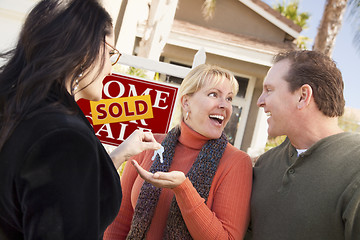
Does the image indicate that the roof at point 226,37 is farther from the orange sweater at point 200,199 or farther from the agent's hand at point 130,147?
the agent's hand at point 130,147

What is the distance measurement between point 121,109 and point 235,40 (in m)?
6.85

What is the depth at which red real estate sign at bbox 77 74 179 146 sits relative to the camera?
9.57 ft

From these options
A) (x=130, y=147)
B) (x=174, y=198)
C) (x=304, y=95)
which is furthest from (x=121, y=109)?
(x=304, y=95)

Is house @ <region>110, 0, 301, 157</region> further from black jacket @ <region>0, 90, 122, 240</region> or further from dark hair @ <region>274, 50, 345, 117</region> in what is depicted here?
black jacket @ <region>0, 90, 122, 240</region>

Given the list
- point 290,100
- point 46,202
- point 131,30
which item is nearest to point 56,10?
point 46,202

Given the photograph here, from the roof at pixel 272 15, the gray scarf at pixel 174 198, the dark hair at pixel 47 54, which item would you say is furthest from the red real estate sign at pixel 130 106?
the roof at pixel 272 15

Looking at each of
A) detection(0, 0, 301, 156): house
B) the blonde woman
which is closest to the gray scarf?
the blonde woman

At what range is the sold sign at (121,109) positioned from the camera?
9.57 ft

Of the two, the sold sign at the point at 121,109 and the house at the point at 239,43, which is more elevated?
the house at the point at 239,43

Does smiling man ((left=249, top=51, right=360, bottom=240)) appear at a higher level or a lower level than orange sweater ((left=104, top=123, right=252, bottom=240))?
higher

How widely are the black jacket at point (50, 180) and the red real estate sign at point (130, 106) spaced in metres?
1.76

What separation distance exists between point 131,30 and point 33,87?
6.72 m

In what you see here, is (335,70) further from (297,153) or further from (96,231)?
(96,231)

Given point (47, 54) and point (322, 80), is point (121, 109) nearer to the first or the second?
point (322, 80)
